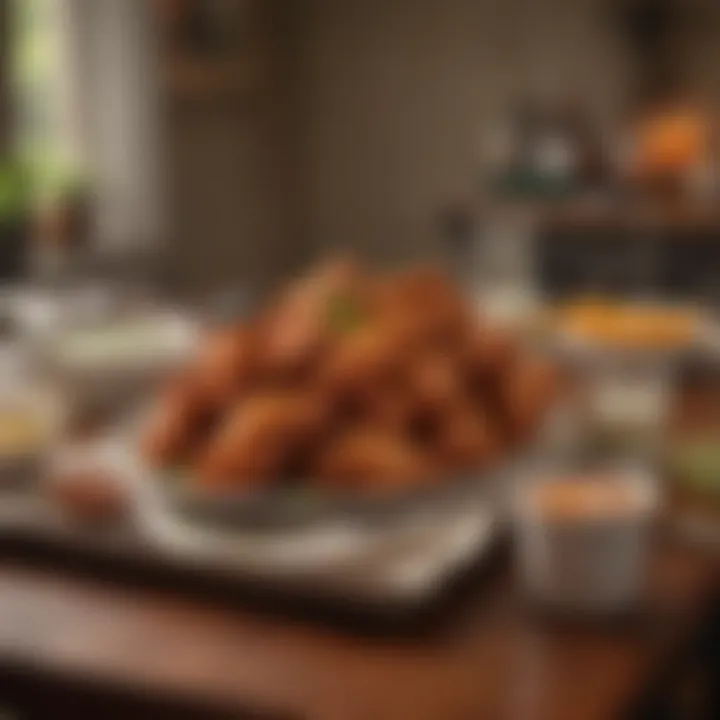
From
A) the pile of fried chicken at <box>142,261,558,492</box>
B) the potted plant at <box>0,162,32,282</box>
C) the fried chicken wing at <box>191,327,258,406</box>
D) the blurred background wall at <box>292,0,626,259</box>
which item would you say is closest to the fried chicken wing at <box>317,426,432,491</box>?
the pile of fried chicken at <box>142,261,558,492</box>

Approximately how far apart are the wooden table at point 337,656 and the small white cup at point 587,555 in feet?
0.07

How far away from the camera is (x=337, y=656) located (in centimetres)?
109

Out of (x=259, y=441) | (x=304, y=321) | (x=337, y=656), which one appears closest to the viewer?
(x=337, y=656)

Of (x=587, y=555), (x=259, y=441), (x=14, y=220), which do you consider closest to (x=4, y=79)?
(x=14, y=220)

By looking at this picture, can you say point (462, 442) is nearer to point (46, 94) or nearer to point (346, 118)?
point (46, 94)

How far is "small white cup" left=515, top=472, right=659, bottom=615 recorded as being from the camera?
1134 mm

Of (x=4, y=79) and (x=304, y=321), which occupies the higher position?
(x=4, y=79)

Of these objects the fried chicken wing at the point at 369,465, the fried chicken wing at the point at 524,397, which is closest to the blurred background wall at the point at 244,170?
the fried chicken wing at the point at 524,397

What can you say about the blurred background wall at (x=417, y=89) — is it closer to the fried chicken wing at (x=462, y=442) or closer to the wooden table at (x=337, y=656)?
the fried chicken wing at (x=462, y=442)

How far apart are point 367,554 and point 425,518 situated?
79 mm

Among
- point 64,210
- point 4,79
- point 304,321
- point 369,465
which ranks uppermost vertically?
point 4,79

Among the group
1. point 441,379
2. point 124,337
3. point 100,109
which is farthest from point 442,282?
point 100,109

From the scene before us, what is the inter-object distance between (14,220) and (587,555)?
1.95 metres

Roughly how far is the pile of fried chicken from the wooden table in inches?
5.2
